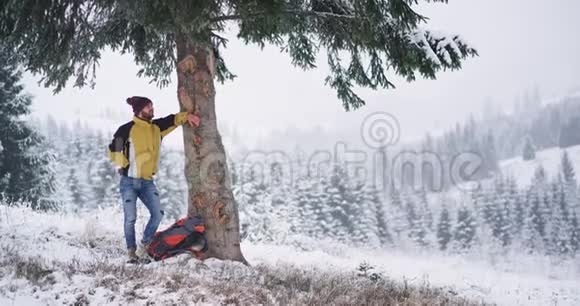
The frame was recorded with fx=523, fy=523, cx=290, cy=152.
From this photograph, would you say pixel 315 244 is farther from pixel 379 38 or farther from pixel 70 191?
pixel 70 191

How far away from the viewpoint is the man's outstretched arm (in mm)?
6688

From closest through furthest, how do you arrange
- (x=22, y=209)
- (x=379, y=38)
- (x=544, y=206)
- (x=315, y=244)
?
(x=379, y=38)
(x=22, y=209)
(x=315, y=244)
(x=544, y=206)

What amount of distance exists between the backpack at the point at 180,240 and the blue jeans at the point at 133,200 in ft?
0.79

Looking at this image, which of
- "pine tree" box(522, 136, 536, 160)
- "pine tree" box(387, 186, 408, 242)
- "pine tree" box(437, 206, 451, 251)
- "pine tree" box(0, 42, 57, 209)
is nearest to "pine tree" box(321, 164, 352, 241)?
"pine tree" box(437, 206, 451, 251)

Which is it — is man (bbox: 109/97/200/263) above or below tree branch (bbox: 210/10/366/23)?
below

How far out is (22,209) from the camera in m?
9.88

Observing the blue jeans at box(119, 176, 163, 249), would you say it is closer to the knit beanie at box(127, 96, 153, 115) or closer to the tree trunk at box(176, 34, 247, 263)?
the tree trunk at box(176, 34, 247, 263)

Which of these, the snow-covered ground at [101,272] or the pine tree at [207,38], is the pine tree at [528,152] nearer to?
the snow-covered ground at [101,272]

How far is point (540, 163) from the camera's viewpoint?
437 ft

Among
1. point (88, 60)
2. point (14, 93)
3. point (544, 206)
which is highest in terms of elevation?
point (14, 93)

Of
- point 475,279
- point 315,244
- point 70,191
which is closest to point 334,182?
point 70,191

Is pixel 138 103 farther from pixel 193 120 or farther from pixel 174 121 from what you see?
pixel 193 120

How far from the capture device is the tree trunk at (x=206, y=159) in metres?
6.67

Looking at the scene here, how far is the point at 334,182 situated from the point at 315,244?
95.8 ft
